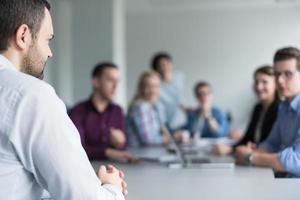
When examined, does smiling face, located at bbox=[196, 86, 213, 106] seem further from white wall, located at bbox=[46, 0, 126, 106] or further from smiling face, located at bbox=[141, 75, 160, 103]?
white wall, located at bbox=[46, 0, 126, 106]

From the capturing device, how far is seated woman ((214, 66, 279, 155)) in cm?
263

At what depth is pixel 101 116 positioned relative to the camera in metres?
2.89

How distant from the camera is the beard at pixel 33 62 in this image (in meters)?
1.24

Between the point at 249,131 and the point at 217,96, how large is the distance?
4309 mm

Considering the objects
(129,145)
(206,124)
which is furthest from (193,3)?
(129,145)

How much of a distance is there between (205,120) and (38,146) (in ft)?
11.0

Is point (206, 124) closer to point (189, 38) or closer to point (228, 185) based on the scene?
point (228, 185)

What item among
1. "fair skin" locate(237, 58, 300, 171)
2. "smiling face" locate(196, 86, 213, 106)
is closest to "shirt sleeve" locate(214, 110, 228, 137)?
"smiling face" locate(196, 86, 213, 106)

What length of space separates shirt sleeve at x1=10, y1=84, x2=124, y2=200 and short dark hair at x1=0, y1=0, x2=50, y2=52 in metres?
0.21

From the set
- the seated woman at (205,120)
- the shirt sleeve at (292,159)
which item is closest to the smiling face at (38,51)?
the shirt sleeve at (292,159)

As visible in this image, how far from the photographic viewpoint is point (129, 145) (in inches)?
129

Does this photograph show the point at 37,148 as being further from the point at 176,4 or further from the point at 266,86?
the point at 176,4

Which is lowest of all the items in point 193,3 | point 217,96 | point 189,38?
point 217,96

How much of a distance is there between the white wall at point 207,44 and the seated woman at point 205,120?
101 inches
